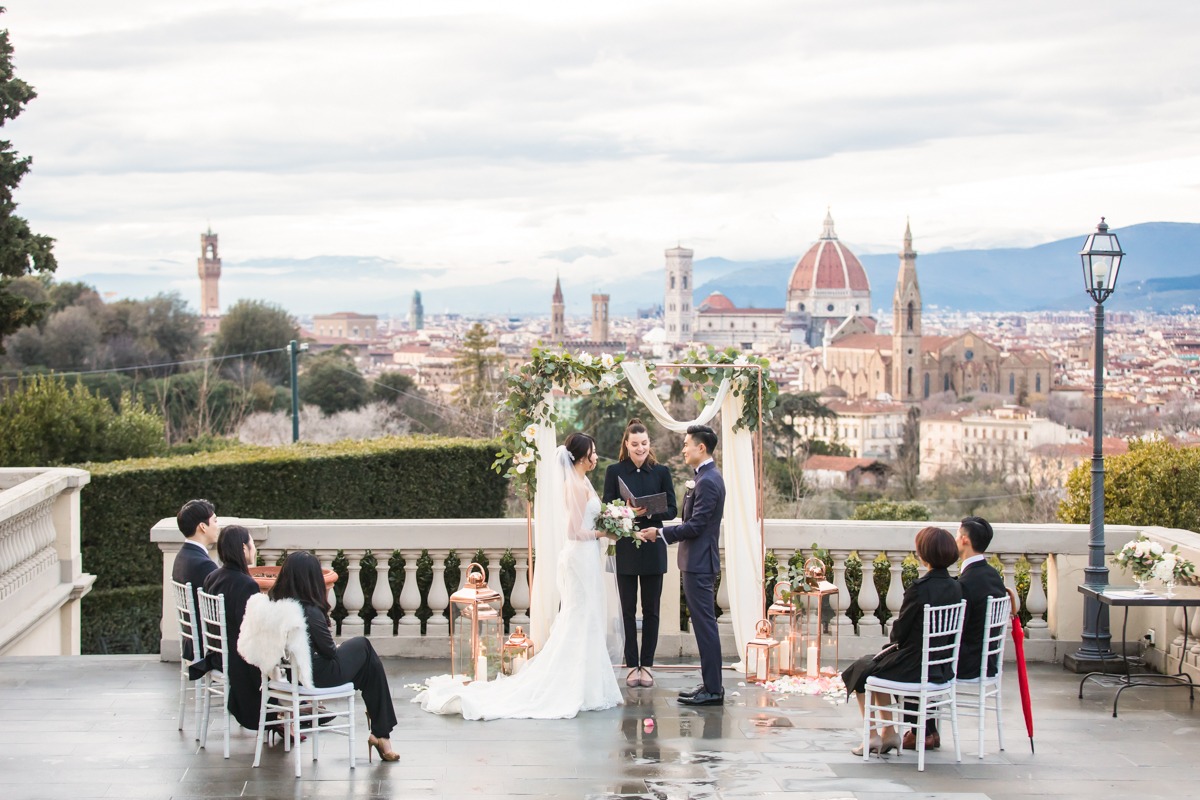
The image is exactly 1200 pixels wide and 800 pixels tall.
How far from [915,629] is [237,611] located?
2933mm

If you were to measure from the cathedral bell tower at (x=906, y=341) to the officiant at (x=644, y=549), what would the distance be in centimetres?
11849

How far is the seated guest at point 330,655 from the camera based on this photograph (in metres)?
5.17

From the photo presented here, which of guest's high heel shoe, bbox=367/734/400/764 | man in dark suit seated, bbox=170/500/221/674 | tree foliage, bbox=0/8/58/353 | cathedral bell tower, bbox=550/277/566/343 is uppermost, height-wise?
cathedral bell tower, bbox=550/277/566/343

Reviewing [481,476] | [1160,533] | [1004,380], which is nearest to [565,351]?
[1160,533]

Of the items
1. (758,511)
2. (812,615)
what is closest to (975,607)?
(812,615)

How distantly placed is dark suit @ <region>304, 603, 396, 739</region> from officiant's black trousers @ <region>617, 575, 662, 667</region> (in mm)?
1808

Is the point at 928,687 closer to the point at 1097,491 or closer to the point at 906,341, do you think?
the point at 1097,491

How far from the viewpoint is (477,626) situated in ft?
22.4

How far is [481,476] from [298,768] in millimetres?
12843

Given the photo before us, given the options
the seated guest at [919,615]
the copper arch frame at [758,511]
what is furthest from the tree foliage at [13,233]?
the seated guest at [919,615]

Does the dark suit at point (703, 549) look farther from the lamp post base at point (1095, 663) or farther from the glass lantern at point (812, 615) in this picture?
the lamp post base at point (1095, 663)

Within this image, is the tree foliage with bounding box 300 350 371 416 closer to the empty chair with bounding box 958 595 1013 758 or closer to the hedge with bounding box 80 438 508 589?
the hedge with bounding box 80 438 508 589

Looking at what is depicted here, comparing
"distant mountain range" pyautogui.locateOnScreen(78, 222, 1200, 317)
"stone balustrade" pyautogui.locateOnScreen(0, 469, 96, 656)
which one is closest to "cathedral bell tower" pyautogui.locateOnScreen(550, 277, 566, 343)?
"distant mountain range" pyautogui.locateOnScreen(78, 222, 1200, 317)

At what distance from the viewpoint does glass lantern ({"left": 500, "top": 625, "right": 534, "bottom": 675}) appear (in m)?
6.89
